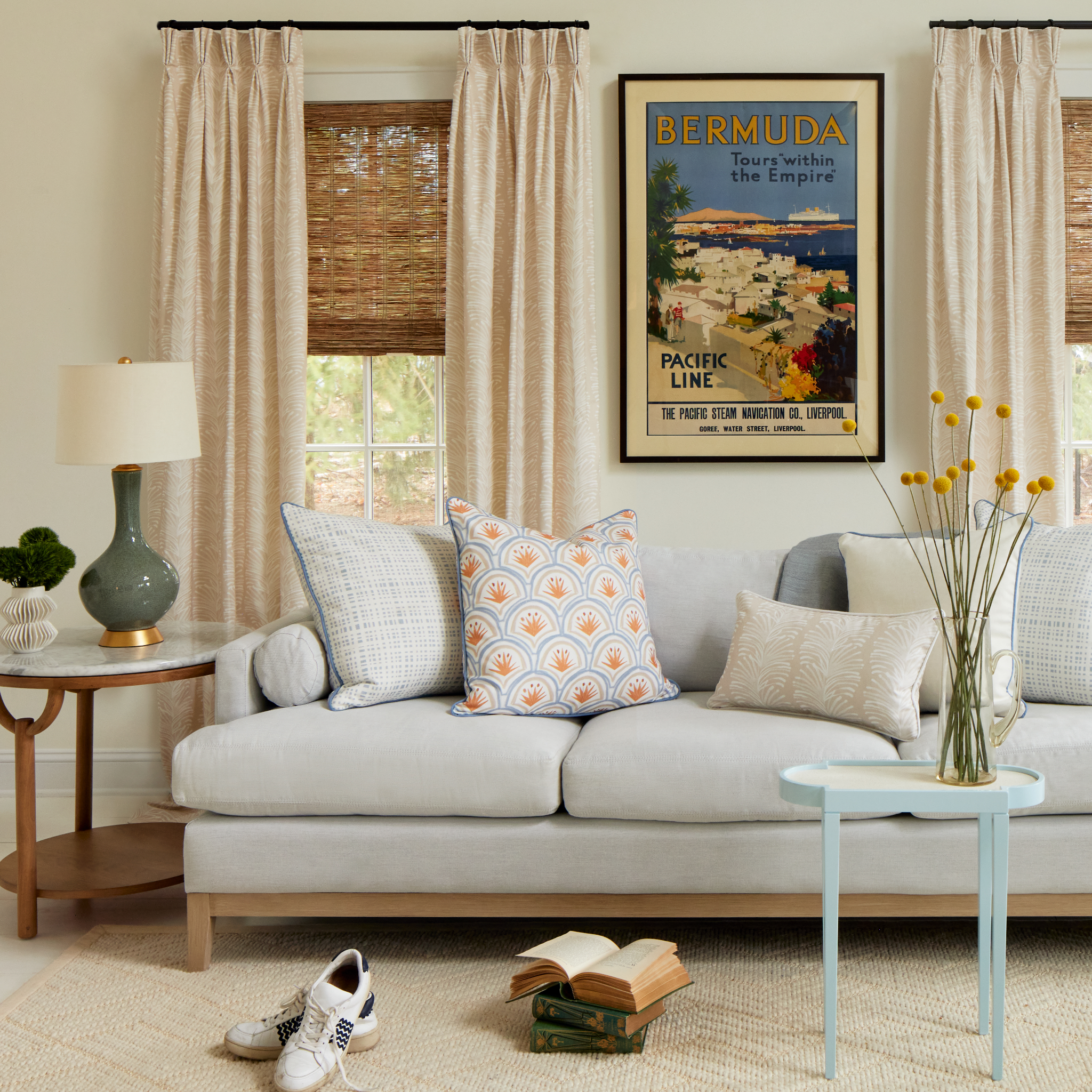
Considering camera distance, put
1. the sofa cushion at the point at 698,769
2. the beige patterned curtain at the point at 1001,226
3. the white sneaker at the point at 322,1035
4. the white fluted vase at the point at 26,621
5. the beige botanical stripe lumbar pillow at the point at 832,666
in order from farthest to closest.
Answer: the beige patterned curtain at the point at 1001,226 → the white fluted vase at the point at 26,621 → the beige botanical stripe lumbar pillow at the point at 832,666 → the sofa cushion at the point at 698,769 → the white sneaker at the point at 322,1035

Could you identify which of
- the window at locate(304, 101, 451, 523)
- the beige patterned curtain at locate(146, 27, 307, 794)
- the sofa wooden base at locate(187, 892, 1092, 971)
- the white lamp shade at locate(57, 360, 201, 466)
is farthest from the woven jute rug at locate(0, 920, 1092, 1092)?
the window at locate(304, 101, 451, 523)

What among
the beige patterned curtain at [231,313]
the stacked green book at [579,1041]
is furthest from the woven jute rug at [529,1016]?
the beige patterned curtain at [231,313]

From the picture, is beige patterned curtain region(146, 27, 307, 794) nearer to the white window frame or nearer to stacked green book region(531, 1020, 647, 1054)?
the white window frame

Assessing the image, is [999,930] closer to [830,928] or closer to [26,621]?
[830,928]

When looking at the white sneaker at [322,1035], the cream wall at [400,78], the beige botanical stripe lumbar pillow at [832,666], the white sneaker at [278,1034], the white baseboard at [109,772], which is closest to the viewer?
the white sneaker at [322,1035]

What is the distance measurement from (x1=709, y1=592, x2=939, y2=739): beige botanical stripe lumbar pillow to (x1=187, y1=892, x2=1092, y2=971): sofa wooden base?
1.17 feet

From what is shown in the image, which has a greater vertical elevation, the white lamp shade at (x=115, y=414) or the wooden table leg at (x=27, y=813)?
the white lamp shade at (x=115, y=414)

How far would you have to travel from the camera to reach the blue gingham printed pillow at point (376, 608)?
8.06ft

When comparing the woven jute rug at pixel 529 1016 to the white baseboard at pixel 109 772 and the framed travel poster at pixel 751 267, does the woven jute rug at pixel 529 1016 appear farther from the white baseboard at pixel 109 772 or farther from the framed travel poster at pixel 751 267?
the framed travel poster at pixel 751 267

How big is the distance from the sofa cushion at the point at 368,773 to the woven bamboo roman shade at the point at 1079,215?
91.5 inches

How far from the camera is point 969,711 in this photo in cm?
177

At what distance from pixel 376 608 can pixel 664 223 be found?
165cm

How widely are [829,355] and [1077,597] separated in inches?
47.5

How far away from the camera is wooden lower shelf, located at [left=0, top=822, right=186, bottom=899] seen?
93.7 inches
